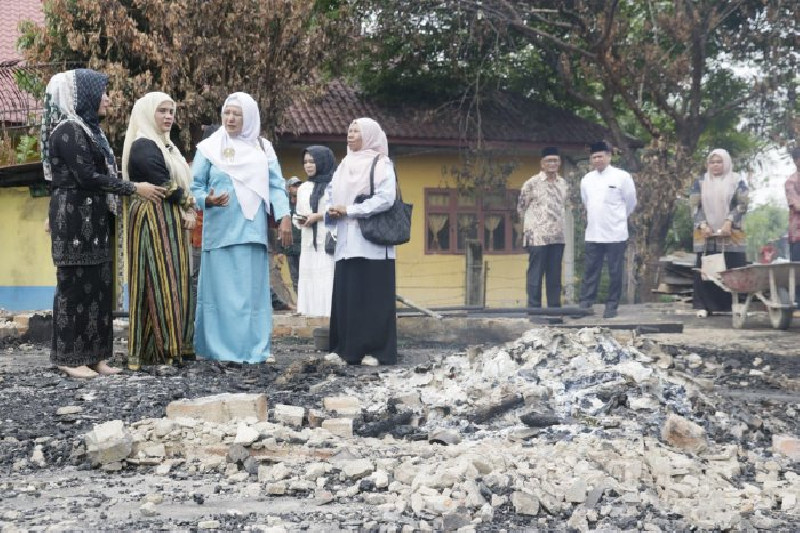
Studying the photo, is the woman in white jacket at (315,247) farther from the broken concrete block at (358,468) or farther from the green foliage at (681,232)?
the green foliage at (681,232)

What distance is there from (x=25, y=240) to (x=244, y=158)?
10.7 metres

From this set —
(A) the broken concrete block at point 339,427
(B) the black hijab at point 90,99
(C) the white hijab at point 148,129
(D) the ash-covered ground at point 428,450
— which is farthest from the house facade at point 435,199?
(A) the broken concrete block at point 339,427

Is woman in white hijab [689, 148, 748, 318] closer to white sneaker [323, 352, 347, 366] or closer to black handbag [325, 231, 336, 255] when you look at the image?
black handbag [325, 231, 336, 255]

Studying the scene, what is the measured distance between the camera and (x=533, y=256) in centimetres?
1250

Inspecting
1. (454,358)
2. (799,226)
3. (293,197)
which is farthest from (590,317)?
(454,358)

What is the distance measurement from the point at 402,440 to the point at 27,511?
1.87m

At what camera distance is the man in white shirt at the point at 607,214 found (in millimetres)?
12141

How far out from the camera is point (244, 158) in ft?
25.8

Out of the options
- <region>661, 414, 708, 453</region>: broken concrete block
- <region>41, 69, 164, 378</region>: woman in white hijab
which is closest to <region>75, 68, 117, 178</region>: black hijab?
<region>41, 69, 164, 378</region>: woman in white hijab

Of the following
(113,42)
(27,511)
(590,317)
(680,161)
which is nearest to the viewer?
(27,511)

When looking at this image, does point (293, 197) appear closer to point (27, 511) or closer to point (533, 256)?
point (533, 256)

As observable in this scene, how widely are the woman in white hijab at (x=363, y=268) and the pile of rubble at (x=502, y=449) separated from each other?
1483 millimetres

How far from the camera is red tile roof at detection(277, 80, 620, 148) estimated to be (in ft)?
56.8

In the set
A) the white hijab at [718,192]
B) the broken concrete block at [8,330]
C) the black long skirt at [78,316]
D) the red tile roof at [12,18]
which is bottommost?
the broken concrete block at [8,330]
